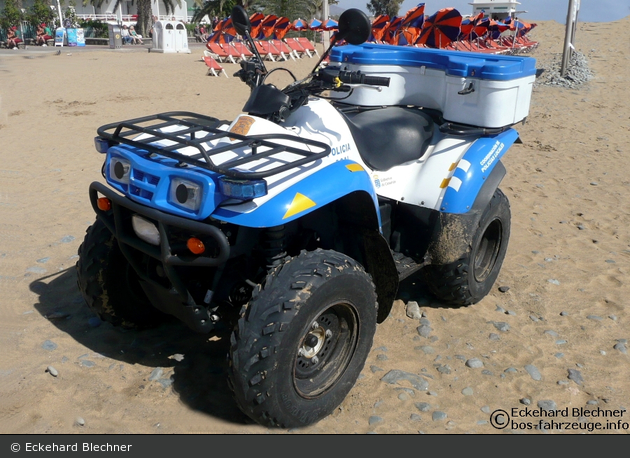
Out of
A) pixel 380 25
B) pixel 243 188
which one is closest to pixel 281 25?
pixel 380 25

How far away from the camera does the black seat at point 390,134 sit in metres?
3.39

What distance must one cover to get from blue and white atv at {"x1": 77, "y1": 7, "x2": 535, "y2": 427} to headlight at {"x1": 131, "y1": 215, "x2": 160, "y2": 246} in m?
0.01

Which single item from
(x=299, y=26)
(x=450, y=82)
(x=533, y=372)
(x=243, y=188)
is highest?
(x=299, y=26)

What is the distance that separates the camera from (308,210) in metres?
2.61

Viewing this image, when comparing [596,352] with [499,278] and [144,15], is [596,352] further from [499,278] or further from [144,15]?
[144,15]

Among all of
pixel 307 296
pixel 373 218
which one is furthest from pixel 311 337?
pixel 373 218

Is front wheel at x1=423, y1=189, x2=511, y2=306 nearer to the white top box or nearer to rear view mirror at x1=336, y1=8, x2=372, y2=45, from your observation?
the white top box

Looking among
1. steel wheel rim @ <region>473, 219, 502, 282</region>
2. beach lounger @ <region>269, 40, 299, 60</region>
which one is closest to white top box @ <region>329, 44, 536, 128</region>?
steel wheel rim @ <region>473, 219, 502, 282</region>

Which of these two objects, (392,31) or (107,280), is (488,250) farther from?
(392,31)

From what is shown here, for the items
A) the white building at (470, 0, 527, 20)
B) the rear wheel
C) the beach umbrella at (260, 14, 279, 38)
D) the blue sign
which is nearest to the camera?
the rear wheel

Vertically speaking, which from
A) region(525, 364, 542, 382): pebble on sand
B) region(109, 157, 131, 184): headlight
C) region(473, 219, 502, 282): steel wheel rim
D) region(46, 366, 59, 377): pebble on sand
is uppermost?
region(109, 157, 131, 184): headlight

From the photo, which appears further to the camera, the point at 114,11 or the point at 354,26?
the point at 114,11

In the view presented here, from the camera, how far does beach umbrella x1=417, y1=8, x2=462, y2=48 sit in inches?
249

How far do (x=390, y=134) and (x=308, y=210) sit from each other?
1249mm
